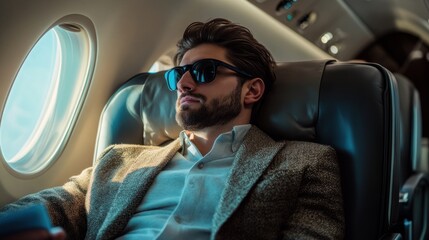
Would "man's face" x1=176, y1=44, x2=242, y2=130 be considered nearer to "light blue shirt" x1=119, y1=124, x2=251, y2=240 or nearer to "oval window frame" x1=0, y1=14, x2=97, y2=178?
"light blue shirt" x1=119, y1=124, x2=251, y2=240

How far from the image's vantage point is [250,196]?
1368 millimetres

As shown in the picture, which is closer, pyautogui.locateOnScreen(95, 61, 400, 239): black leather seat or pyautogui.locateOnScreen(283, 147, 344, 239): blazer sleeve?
pyautogui.locateOnScreen(283, 147, 344, 239): blazer sleeve

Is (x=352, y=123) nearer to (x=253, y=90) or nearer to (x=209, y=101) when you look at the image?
(x=253, y=90)

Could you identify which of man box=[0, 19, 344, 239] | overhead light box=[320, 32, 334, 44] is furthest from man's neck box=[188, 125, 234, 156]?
overhead light box=[320, 32, 334, 44]

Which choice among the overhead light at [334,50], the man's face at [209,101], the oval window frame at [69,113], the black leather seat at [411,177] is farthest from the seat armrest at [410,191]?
the overhead light at [334,50]

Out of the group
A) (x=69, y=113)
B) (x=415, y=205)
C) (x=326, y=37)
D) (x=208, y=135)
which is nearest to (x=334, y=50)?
(x=326, y=37)

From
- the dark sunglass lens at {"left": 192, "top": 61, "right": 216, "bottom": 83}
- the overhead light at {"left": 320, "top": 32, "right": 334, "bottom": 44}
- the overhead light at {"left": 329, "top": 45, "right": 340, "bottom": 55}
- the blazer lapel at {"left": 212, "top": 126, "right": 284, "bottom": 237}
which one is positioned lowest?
the overhead light at {"left": 329, "top": 45, "right": 340, "bottom": 55}

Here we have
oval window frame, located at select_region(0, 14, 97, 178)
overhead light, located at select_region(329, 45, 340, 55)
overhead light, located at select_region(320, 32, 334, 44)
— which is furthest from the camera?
overhead light, located at select_region(329, 45, 340, 55)

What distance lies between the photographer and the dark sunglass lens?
1652 millimetres

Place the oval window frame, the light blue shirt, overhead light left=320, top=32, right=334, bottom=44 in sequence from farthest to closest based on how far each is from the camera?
1. overhead light left=320, top=32, right=334, bottom=44
2. the oval window frame
3. the light blue shirt

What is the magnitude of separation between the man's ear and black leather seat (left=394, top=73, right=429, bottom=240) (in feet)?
3.16

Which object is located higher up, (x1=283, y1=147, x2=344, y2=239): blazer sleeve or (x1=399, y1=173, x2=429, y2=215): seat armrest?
(x1=283, y1=147, x2=344, y2=239): blazer sleeve

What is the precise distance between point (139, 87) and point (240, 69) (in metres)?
0.59

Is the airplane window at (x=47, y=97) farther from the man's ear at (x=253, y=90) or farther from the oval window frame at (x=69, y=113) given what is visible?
the man's ear at (x=253, y=90)
